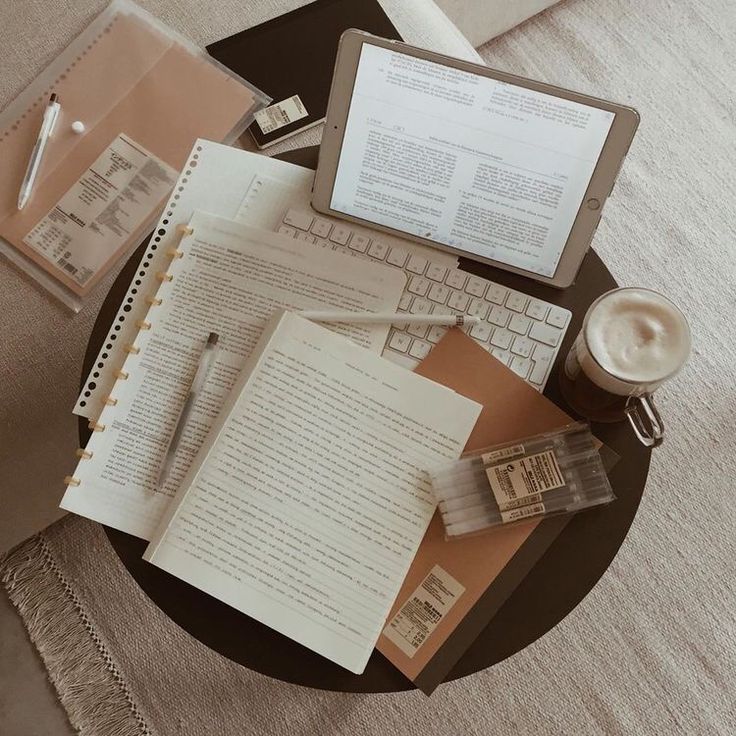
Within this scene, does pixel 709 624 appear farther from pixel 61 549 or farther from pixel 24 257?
pixel 24 257

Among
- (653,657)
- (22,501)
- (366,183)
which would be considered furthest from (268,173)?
(653,657)

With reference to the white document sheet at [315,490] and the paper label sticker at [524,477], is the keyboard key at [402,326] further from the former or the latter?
the paper label sticker at [524,477]

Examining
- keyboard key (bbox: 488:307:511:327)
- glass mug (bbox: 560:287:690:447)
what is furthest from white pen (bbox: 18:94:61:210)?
glass mug (bbox: 560:287:690:447)

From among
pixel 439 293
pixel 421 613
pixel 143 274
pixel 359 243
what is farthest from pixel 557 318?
pixel 143 274

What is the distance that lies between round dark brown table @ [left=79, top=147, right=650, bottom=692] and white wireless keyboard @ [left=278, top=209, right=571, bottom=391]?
0.11 metres

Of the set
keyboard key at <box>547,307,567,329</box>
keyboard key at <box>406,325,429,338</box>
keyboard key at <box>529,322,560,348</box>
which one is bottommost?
keyboard key at <box>406,325,429,338</box>

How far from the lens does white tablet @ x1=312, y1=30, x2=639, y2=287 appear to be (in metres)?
0.72

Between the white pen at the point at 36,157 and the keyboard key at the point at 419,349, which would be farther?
the white pen at the point at 36,157

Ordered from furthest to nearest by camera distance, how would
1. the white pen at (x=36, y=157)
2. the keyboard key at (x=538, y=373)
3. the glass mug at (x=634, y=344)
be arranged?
the white pen at (x=36, y=157) < the keyboard key at (x=538, y=373) < the glass mug at (x=634, y=344)

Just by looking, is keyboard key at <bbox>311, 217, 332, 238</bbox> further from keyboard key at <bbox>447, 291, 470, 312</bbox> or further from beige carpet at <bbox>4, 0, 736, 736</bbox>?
beige carpet at <bbox>4, 0, 736, 736</bbox>

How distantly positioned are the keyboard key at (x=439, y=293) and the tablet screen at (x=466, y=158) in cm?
5

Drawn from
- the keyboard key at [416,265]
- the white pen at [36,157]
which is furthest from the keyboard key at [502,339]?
the white pen at [36,157]

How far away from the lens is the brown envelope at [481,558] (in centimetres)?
Answer: 70

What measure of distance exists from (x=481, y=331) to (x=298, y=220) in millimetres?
248
